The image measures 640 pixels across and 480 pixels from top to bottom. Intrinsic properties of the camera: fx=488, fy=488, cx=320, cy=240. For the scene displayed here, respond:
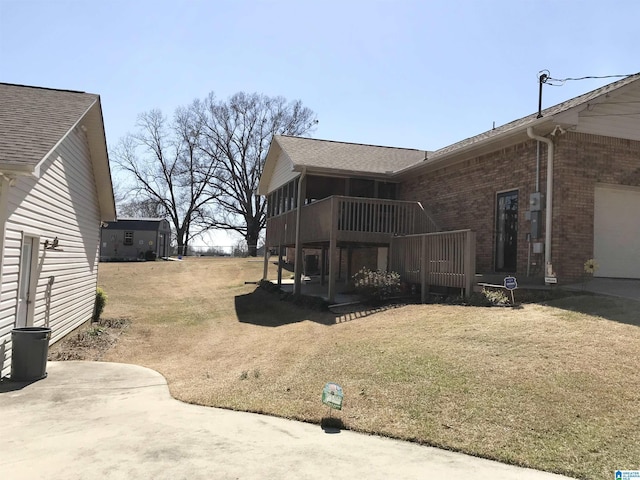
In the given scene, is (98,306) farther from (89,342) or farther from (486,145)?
(486,145)

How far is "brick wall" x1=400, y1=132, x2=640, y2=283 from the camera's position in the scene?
10977 millimetres

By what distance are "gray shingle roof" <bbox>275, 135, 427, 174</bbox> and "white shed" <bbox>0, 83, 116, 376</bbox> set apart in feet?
22.4

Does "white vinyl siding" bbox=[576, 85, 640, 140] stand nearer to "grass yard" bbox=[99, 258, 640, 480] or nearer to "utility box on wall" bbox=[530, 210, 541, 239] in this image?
"utility box on wall" bbox=[530, 210, 541, 239]

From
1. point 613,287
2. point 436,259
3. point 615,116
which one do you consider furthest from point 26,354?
point 615,116

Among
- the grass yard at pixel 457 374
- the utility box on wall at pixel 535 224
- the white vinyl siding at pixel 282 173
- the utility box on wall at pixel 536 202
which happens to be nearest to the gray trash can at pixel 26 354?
the grass yard at pixel 457 374

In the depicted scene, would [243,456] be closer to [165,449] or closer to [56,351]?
[165,449]

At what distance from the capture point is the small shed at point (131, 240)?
1545 inches

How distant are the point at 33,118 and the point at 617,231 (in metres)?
12.7

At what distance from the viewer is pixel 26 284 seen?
859 cm

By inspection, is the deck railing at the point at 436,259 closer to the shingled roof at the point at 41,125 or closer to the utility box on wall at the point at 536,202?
the utility box on wall at the point at 536,202

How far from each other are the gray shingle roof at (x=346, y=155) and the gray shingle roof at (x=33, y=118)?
25.6ft

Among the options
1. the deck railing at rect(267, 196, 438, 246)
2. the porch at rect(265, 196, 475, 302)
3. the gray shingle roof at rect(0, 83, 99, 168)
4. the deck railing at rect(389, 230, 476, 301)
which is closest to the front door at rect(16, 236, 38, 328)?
the gray shingle roof at rect(0, 83, 99, 168)

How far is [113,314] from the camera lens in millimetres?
16359

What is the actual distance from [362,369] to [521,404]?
2.42 metres
